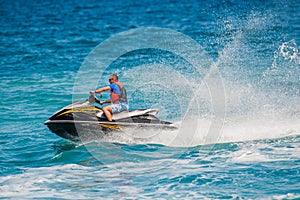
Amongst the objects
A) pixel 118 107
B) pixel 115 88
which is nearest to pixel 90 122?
pixel 118 107

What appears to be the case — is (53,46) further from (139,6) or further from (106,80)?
(139,6)

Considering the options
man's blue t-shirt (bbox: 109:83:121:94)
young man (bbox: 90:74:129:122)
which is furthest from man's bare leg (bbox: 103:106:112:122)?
man's blue t-shirt (bbox: 109:83:121:94)

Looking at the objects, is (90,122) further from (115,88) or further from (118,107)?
(115,88)

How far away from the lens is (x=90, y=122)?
11945mm

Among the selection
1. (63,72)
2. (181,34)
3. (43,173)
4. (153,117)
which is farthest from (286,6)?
(43,173)

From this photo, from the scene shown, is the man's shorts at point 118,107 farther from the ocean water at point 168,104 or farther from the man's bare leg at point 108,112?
the ocean water at point 168,104

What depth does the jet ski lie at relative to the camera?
38.9 ft

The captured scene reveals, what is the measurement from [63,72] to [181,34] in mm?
8902

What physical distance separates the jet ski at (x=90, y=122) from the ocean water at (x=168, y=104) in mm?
256

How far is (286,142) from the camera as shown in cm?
1160

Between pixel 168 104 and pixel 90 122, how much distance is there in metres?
4.82

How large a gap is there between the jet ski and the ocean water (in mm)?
256

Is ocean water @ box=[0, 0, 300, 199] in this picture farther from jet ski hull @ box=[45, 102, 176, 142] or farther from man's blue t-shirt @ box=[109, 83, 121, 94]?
man's blue t-shirt @ box=[109, 83, 121, 94]

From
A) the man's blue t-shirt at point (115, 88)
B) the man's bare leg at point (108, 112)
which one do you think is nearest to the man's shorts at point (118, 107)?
the man's bare leg at point (108, 112)
